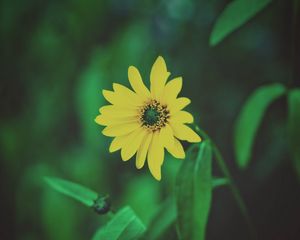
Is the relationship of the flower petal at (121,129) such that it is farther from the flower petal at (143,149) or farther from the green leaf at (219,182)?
the green leaf at (219,182)

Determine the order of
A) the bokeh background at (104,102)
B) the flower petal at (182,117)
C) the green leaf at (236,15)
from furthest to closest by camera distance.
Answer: the bokeh background at (104,102)
the green leaf at (236,15)
the flower petal at (182,117)

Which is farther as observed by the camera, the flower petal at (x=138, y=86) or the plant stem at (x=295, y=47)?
the plant stem at (x=295, y=47)

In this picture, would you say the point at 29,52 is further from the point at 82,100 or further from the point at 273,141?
the point at 273,141

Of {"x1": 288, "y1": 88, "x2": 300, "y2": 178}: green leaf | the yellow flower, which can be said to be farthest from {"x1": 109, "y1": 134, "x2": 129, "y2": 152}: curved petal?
{"x1": 288, "y1": 88, "x2": 300, "y2": 178}: green leaf

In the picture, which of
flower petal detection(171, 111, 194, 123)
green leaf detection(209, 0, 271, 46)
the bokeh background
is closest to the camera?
flower petal detection(171, 111, 194, 123)

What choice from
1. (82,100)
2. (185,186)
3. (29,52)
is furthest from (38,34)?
(185,186)

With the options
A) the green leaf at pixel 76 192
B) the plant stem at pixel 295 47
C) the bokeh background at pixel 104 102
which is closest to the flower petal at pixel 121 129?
the green leaf at pixel 76 192

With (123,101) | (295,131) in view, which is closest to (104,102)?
(123,101)

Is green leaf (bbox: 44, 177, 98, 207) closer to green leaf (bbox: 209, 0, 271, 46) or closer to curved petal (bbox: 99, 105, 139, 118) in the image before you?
curved petal (bbox: 99, 105, 139, 118)
